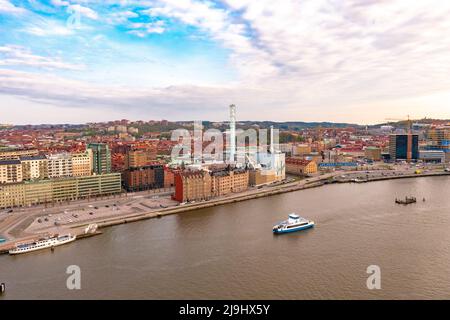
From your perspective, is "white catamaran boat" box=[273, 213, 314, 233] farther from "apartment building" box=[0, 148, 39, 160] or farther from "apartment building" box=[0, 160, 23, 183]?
"apartment building" box=[0, 148, 39, 160]

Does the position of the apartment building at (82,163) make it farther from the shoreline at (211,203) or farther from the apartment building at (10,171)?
the shoreline at (211,203)

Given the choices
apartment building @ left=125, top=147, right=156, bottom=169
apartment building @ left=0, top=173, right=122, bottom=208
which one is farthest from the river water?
apartment building @ left=125, top=147, right=156, bottom=169

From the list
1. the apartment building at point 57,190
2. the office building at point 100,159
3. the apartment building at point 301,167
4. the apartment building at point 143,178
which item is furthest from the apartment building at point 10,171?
the apartment building at point 301,167

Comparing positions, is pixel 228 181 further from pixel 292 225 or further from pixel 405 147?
pixel 405 147

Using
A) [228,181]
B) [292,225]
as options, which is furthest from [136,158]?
[292,225]

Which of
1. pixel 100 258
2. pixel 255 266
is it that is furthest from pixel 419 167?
pixel 100 258
